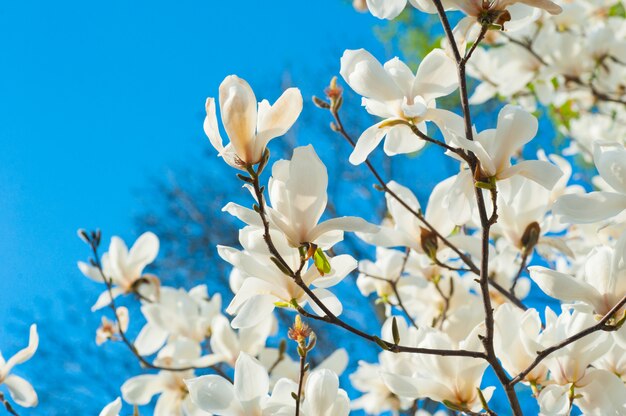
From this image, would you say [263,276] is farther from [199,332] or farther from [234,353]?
[199,332]

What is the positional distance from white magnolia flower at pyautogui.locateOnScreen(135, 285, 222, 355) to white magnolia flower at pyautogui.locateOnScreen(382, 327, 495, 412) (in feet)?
2.91

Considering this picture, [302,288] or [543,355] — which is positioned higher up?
[302,288]

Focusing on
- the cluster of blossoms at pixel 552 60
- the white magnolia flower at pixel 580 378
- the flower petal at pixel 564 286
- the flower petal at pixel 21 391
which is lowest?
the white magnolia flower at pixel 580 378

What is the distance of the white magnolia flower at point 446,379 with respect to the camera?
3.24ft

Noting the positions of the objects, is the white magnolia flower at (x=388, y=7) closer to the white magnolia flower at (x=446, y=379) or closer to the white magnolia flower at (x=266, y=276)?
the white magnolia flower at (x=266, y=276)

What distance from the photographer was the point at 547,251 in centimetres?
133

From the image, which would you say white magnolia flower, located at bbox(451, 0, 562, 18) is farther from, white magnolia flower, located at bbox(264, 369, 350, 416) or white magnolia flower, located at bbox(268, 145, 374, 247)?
white magnolia flower, located at bbox(264, 369, 350, 416)

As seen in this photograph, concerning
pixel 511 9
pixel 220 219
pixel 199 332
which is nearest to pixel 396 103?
pixel 511 9

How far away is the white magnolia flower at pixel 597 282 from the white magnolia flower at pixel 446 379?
0.45 feet

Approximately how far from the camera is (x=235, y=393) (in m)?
0.97

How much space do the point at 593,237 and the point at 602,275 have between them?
1.96 ft

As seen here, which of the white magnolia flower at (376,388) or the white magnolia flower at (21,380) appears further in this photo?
the white magnolia flower at (376,388)

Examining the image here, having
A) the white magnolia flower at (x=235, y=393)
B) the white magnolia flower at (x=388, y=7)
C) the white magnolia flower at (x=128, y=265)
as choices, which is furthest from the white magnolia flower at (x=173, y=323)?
the white magnolia flower at (x=388, y=7)

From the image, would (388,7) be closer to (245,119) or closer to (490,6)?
(490,6)
